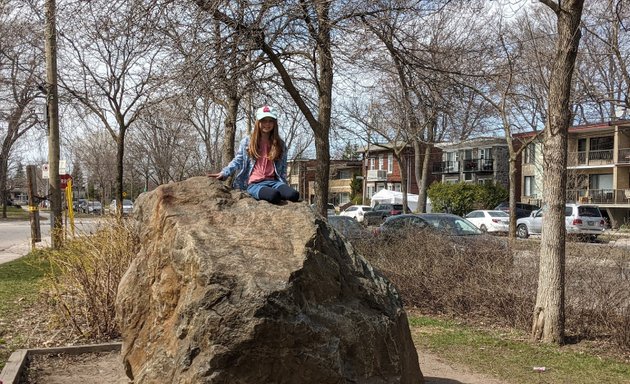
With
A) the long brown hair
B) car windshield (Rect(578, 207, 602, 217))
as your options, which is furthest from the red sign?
car windshield (Rect(578, 207, 602, 217))

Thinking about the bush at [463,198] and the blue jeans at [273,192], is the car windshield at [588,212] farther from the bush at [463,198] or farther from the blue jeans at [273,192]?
the blue jeans at [273,192]

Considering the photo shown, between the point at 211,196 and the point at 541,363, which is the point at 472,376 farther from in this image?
the point at 211,196

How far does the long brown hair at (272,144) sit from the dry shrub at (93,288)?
267 cm

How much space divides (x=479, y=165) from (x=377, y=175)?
11.5m

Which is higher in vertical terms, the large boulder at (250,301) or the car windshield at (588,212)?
the large boulder at (250,301)

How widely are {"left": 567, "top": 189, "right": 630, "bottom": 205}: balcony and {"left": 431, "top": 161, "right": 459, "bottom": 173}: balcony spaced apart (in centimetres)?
1621

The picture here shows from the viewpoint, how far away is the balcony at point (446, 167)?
5879 cm

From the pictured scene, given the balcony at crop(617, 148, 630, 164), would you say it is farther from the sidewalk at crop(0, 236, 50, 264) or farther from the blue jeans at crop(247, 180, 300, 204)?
the blue jeans at crop(247, 180, 300, 204)

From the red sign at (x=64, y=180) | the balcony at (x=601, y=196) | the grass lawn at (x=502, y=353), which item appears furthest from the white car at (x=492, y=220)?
the grass lawn at (x=502, y=353)

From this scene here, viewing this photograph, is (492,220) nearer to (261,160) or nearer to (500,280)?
(500,280)

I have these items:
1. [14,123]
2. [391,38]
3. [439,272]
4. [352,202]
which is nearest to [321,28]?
[391,38]

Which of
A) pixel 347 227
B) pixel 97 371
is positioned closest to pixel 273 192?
pixel 97 371

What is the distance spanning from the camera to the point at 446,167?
59.9m

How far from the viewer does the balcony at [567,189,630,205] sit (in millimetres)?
40969
